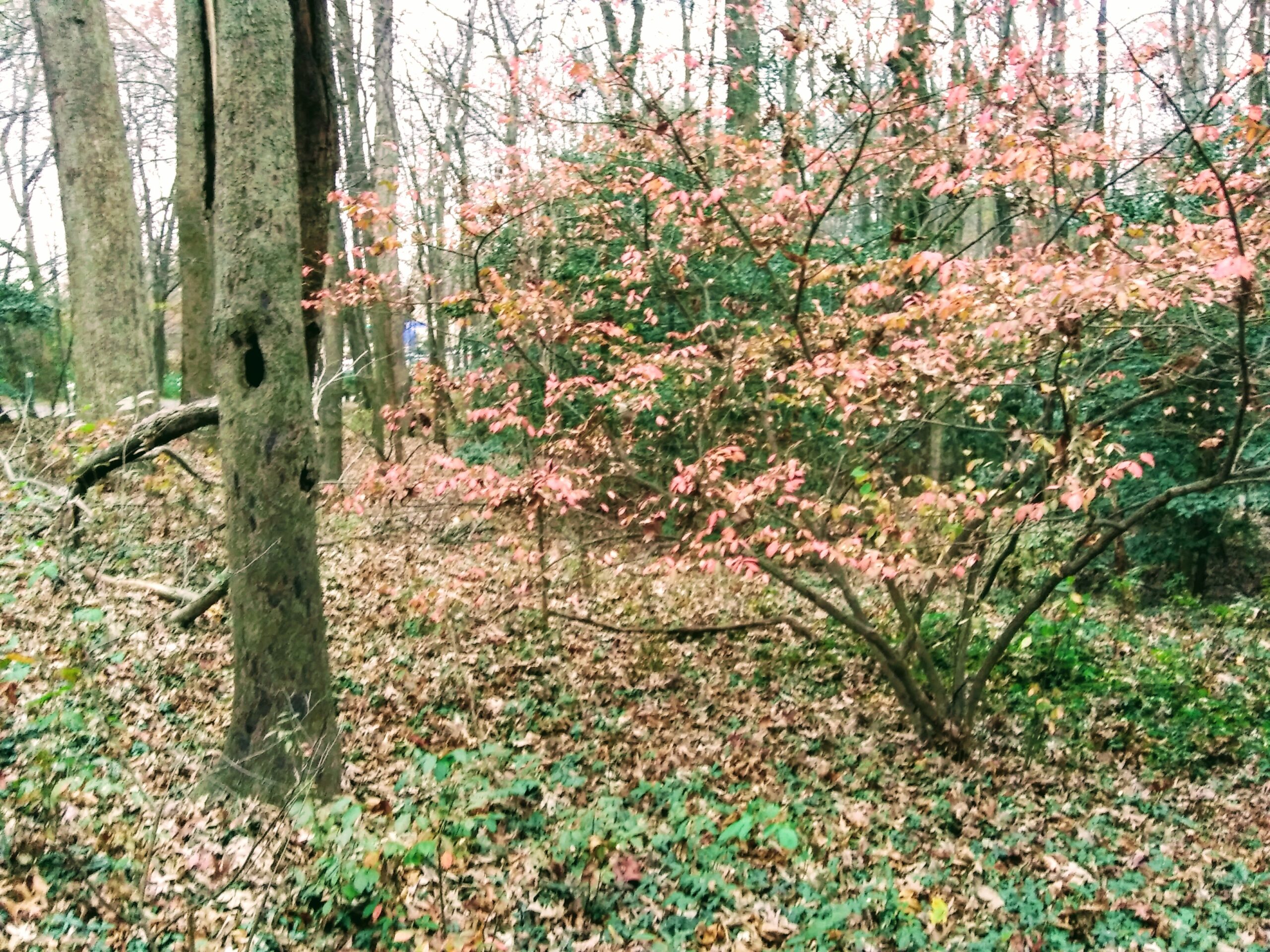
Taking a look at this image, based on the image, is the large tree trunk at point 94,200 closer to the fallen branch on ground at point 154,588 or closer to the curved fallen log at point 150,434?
the fallen branch on ground at point 154,588

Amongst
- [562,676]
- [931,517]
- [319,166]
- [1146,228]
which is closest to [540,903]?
[562,676]

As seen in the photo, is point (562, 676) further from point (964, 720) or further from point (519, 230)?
point (519, 230)

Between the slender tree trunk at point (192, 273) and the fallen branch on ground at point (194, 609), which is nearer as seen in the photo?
the fallen branch on ground at point (194, 609)

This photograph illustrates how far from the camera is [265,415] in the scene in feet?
15.2

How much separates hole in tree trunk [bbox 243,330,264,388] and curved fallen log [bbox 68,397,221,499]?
220 cm

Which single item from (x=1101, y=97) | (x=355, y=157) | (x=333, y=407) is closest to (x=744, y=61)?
(x=1101, y=97)

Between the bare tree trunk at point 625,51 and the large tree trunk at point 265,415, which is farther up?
the bare tree trunk at point 625,51

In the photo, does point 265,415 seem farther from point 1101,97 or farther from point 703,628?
point 1101,97

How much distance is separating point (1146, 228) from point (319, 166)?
5.94 m

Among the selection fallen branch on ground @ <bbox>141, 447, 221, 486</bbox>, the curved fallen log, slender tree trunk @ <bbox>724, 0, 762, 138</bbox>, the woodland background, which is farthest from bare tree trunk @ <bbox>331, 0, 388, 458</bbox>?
the curved fallen log

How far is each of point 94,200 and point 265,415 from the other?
753cm

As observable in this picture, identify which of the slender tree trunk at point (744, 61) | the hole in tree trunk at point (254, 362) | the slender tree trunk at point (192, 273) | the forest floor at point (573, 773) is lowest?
the forest floor at point (573, 773)

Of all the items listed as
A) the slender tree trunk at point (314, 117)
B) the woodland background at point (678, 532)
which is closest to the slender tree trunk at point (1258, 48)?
the woodland background at point (678, 532)

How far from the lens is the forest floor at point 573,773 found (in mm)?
4270
